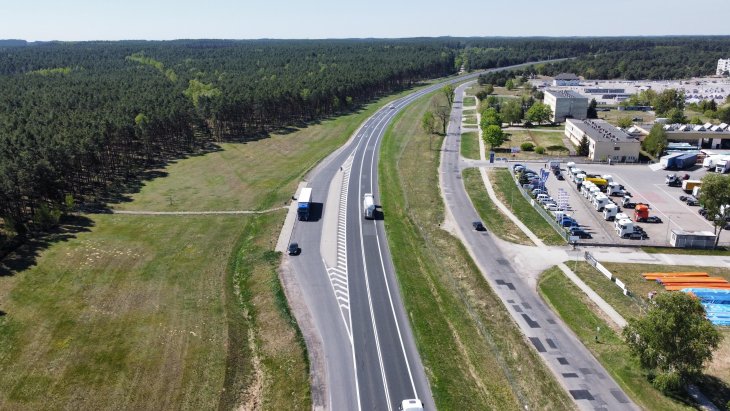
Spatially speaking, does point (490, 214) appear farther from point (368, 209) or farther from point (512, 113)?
point (512, 113)

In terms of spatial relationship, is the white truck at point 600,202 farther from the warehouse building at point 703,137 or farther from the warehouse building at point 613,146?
the warehouse building at point 703,137

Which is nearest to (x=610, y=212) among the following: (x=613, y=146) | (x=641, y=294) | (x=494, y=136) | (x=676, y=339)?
(x=641, y=294)

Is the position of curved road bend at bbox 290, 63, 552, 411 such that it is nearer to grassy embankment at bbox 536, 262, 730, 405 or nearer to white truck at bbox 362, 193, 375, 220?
white truck at bbox 362, 193, 375, 220

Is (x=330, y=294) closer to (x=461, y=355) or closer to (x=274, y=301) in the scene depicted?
(x=274, y=301)

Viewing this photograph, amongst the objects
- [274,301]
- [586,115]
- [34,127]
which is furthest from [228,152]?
[586,115]

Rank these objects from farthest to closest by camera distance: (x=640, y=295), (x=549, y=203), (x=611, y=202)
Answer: (x=549, y=203), (x=611, y=202), (x=640, y=295)

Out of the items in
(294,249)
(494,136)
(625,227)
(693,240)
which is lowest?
(693,240)
